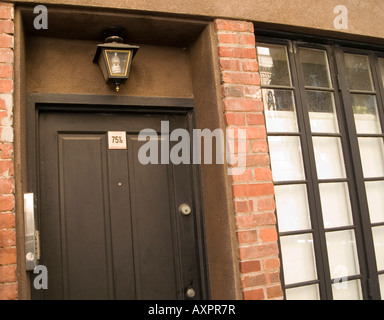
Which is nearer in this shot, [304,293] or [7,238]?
[7,238]

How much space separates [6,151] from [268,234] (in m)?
1.59

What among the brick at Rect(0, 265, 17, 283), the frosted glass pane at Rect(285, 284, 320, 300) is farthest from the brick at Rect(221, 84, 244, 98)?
the brick at Rect(0, 265, 17, 283)

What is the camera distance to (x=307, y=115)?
2.81 m

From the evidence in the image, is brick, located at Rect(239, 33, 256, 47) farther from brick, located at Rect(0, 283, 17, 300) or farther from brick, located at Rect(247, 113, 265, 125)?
brick, located at Rect(0, 283, 17, 300)

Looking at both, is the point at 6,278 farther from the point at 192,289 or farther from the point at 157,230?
the point at 192,289

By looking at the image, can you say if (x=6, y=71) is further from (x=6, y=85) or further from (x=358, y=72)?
(x=358, y=72)

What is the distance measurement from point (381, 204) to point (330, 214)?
512mm

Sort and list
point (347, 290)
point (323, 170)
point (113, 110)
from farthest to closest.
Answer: point (323, 170) → point (347, 290) → point (113, 110)

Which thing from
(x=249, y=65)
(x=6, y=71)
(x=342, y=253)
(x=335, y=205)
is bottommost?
(x=342, y=253)

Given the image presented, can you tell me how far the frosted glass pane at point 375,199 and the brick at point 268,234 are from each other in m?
1.01

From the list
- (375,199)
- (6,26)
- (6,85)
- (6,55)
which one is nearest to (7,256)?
(6,85)

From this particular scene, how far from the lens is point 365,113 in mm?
3074

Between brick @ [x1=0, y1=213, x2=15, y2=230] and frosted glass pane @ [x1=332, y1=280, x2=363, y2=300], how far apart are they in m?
2.13
